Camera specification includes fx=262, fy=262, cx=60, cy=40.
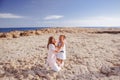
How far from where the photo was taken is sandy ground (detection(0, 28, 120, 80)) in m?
9.52

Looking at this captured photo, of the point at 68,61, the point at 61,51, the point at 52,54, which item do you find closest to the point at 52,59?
the point at 52,54

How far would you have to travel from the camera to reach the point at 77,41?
45.1 feet

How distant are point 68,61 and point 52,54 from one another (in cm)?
139

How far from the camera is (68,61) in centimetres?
1068

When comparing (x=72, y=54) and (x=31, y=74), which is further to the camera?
(x=72, y=54)

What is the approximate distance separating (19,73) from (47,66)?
1121 millimetres

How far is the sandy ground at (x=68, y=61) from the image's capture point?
31.2ft

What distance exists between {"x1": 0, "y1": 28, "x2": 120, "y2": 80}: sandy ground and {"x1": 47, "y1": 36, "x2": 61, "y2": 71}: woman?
0.21m

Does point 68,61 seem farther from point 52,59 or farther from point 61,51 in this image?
point 52,59

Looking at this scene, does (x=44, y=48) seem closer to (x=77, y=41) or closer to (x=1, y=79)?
(x=77, y=41)

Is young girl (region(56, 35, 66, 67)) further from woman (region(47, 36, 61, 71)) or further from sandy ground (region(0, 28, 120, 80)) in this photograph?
sandy ground (region(0, 28, 120, 80))

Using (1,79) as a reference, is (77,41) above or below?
above

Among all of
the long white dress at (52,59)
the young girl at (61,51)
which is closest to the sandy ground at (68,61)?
the long white dress at (52,59)

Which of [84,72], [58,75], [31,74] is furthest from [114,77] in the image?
[31,74]
